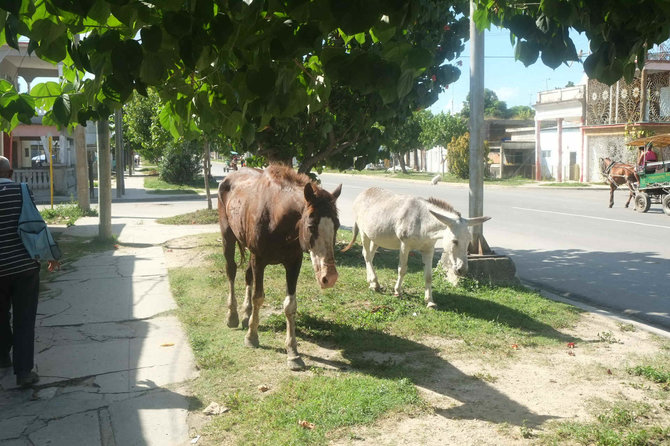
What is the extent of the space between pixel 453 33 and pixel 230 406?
7.68 meters

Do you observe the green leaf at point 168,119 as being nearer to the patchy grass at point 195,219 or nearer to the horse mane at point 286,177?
the horse mane at point 286,177

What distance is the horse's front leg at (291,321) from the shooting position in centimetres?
562

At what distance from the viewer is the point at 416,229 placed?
26.4 ft

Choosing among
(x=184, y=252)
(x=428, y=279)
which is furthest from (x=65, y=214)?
(x=428, y=279)

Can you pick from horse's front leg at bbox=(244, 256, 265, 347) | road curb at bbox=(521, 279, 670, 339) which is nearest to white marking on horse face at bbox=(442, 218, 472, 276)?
road curb at bbox=(521, 279, 670, 339)

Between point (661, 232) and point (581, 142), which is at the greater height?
point (581, 142)

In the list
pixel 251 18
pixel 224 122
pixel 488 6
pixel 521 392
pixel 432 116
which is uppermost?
pixel 432 116

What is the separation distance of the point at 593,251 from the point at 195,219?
10572 millimetres

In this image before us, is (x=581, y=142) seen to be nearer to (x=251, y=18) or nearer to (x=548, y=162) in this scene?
(x=548, y=162)

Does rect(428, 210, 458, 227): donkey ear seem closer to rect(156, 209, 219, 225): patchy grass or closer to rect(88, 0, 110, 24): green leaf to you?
rect(88, 0, 110, 24): green leaf

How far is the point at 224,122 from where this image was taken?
380cm

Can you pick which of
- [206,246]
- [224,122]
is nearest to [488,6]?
[224,122]

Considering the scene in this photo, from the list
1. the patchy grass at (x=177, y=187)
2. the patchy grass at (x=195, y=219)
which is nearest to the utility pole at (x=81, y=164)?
the patchy grass at (x=195, y=219)

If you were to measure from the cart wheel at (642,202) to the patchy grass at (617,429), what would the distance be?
15.6m
